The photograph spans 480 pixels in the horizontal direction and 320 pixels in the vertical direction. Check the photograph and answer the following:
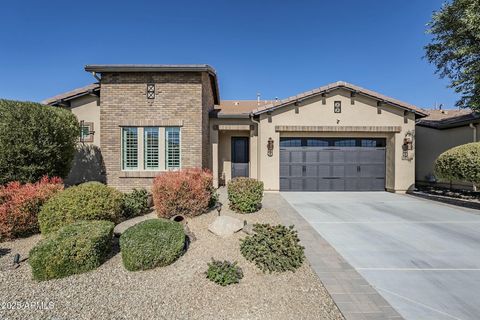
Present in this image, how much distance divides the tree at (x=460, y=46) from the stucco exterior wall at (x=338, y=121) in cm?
247

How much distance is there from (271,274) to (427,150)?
13643 mm

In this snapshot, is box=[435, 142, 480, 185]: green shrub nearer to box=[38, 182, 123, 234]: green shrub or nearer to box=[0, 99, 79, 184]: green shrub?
box=[38, 182, 123, 234]: green shrub

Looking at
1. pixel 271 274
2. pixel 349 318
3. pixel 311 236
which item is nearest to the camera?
pixel 349 318

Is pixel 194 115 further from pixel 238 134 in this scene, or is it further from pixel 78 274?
pixel 78 274

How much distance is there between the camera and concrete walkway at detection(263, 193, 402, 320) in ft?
9.36

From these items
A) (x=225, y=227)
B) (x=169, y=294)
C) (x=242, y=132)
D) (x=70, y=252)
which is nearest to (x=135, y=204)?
(x=70, y=252)

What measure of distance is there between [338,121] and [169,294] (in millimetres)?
10671

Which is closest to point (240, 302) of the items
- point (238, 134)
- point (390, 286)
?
point (390, 286)

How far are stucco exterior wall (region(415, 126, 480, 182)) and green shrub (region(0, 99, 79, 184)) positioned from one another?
56.0 feet

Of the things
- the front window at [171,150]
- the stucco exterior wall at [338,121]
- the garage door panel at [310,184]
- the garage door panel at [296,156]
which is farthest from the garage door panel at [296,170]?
the front window at [171,150]

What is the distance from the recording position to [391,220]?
6.84 metres

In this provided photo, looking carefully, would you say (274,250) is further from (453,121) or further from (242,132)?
(453,121)

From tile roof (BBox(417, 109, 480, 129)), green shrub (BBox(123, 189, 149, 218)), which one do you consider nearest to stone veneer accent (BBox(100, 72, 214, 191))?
green shrub (BBox(123, 189, 149, 218))

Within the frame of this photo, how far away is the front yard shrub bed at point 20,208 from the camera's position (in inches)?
209
